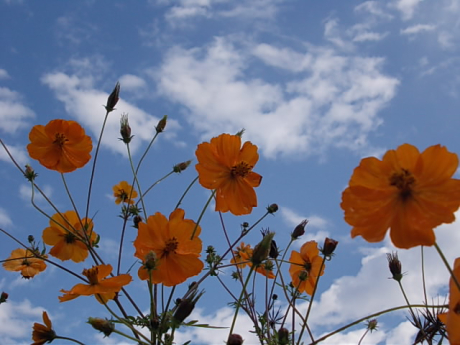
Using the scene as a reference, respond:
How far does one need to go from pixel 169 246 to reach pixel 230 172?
547 mm

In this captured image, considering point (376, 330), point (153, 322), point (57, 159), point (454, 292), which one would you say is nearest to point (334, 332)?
point (454, 292)

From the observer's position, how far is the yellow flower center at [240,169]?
2.07m

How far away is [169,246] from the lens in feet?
5.44

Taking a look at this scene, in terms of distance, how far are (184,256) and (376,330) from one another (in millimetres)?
1395

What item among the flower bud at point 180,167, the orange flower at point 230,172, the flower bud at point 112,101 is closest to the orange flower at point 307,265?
the orange flower at point 230,172

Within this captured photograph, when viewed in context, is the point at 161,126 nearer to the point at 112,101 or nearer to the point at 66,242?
the point at 112,101

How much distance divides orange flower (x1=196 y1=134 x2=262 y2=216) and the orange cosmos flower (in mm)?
880

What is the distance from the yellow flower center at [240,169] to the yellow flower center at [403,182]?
0.94 meters

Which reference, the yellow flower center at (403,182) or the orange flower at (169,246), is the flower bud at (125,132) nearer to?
the orange flower at (169,246)

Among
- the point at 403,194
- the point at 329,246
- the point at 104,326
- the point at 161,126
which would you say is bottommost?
the point at 104,326

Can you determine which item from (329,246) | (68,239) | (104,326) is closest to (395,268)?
(329,246)

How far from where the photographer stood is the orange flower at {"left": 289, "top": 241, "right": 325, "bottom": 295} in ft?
7.57

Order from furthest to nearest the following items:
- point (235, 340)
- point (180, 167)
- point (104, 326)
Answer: point (180, 167) < point (104, 326) < point (235, 340)

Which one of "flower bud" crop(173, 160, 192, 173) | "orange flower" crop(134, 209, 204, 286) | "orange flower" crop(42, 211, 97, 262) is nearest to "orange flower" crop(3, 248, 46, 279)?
"orange flower" crop(42, 211, 97, 262)
